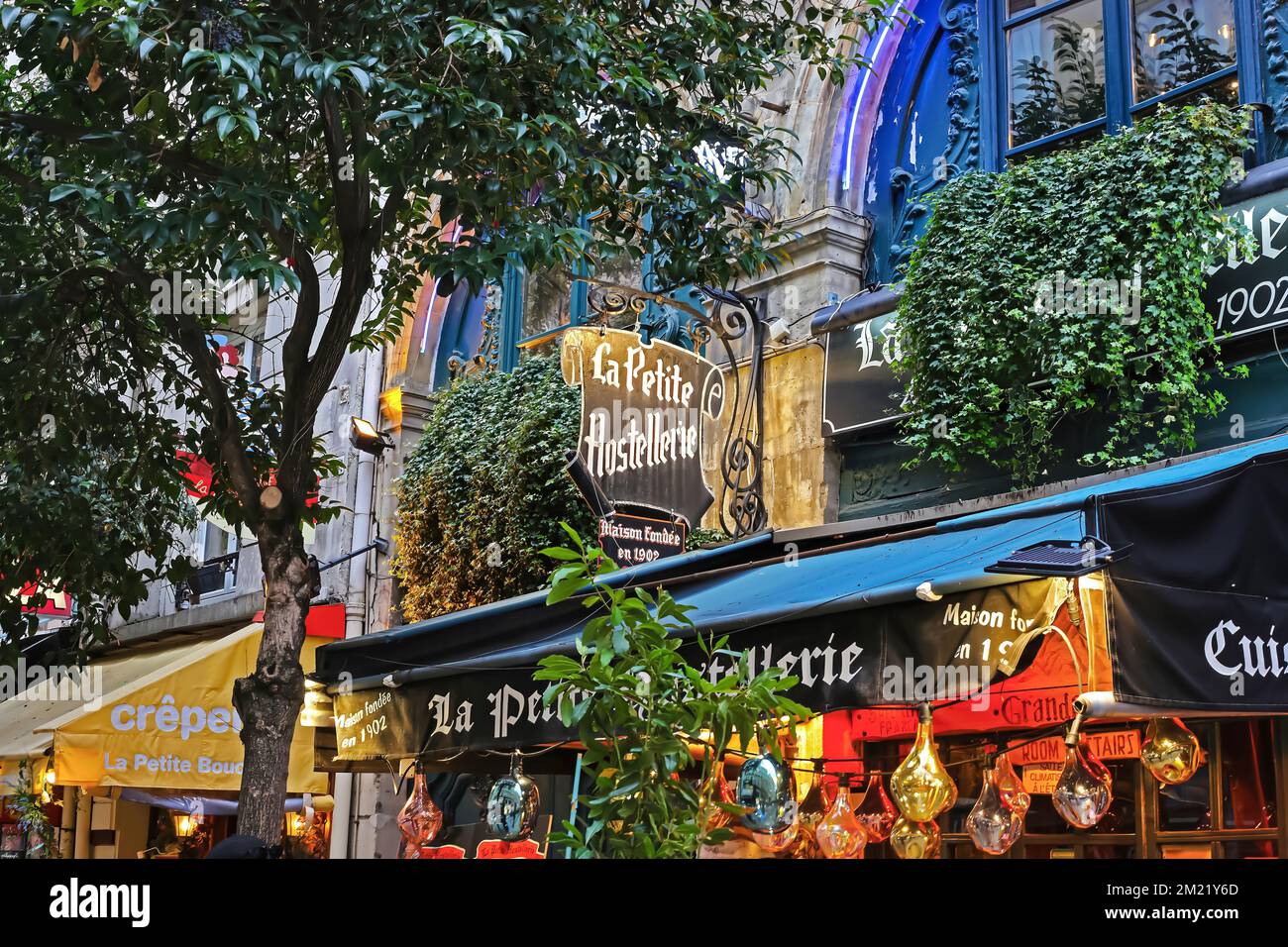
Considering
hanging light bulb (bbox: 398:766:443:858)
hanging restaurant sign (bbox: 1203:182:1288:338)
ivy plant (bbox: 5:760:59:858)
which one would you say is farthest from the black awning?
ivy plant (bbox: 5:760:59:858)

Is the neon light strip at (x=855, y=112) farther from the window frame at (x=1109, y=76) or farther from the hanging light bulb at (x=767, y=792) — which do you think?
the hanging light bulb at (x=767, y=792)

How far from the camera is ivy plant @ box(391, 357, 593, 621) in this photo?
A: 37.9 feet

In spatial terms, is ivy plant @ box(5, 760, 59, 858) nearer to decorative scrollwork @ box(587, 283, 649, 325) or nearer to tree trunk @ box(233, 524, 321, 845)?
tree trunk @ box(233, 524, 321, 845)

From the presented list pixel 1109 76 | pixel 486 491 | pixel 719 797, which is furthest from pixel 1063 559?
pixel 486 491

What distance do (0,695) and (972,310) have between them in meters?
12.0

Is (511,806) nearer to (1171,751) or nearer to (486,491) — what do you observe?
(1171,751)

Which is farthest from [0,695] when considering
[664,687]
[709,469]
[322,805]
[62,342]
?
[664,687]

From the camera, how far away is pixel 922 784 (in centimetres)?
575

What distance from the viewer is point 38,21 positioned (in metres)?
7.24

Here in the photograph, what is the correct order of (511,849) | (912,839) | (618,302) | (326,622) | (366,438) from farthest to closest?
(326,622), (366,438), (618,302), (511,849), (912,839)

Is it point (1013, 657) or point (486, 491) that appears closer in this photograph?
point (1013, 657)

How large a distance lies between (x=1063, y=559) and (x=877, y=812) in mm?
2130

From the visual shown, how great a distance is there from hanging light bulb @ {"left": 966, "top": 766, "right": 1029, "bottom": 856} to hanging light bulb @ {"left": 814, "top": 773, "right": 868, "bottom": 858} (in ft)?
1.75

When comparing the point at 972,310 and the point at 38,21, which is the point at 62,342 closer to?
the point at 38,21
